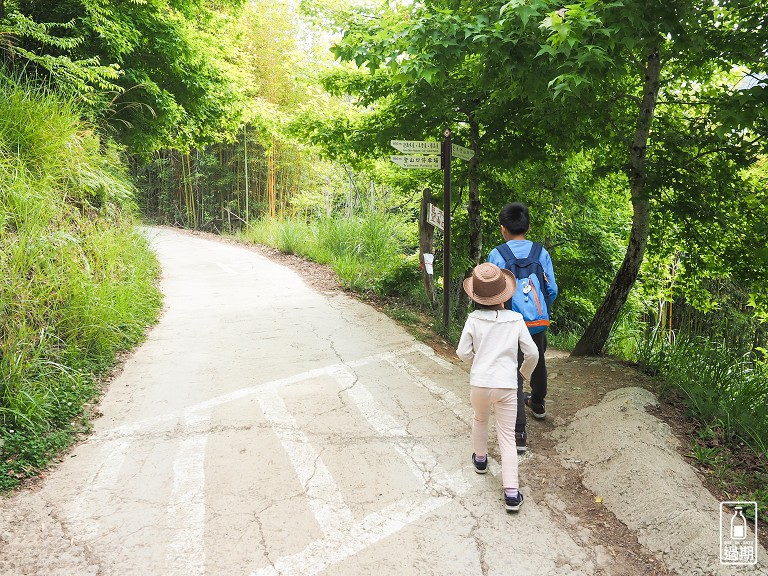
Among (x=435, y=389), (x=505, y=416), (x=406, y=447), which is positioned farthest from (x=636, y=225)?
(x=406, y=447)

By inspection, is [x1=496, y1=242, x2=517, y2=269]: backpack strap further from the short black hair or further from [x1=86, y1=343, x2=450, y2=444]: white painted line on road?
[x1=86, y1=343, x2=450, y2=444]: white painted line on road

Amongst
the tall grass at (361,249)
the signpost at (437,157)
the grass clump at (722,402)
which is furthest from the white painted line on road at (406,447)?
the tall grass at (361,249)

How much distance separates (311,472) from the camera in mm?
3205

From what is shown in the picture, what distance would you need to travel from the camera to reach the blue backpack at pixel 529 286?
3408mm

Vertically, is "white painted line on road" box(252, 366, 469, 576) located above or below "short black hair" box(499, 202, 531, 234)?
below

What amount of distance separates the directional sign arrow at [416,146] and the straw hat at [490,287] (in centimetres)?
296

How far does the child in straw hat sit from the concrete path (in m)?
0.33

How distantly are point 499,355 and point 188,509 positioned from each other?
2.03m

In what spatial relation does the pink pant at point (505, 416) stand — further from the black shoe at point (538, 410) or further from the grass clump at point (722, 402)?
the grass clump at point (722, 402)

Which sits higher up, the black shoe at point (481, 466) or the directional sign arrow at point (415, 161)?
the directional sign arrow at point (415, 161)

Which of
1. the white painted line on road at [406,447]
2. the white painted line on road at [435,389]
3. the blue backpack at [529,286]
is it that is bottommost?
the white painted line on road at [435,389]

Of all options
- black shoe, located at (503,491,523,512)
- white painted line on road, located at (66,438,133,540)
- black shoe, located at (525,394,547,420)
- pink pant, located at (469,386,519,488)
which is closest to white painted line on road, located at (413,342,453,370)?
black shoe, located at (525,394,547,420)

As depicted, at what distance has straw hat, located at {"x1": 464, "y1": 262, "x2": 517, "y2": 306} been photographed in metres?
2.87

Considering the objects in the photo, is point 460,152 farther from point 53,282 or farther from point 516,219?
point 53,282
